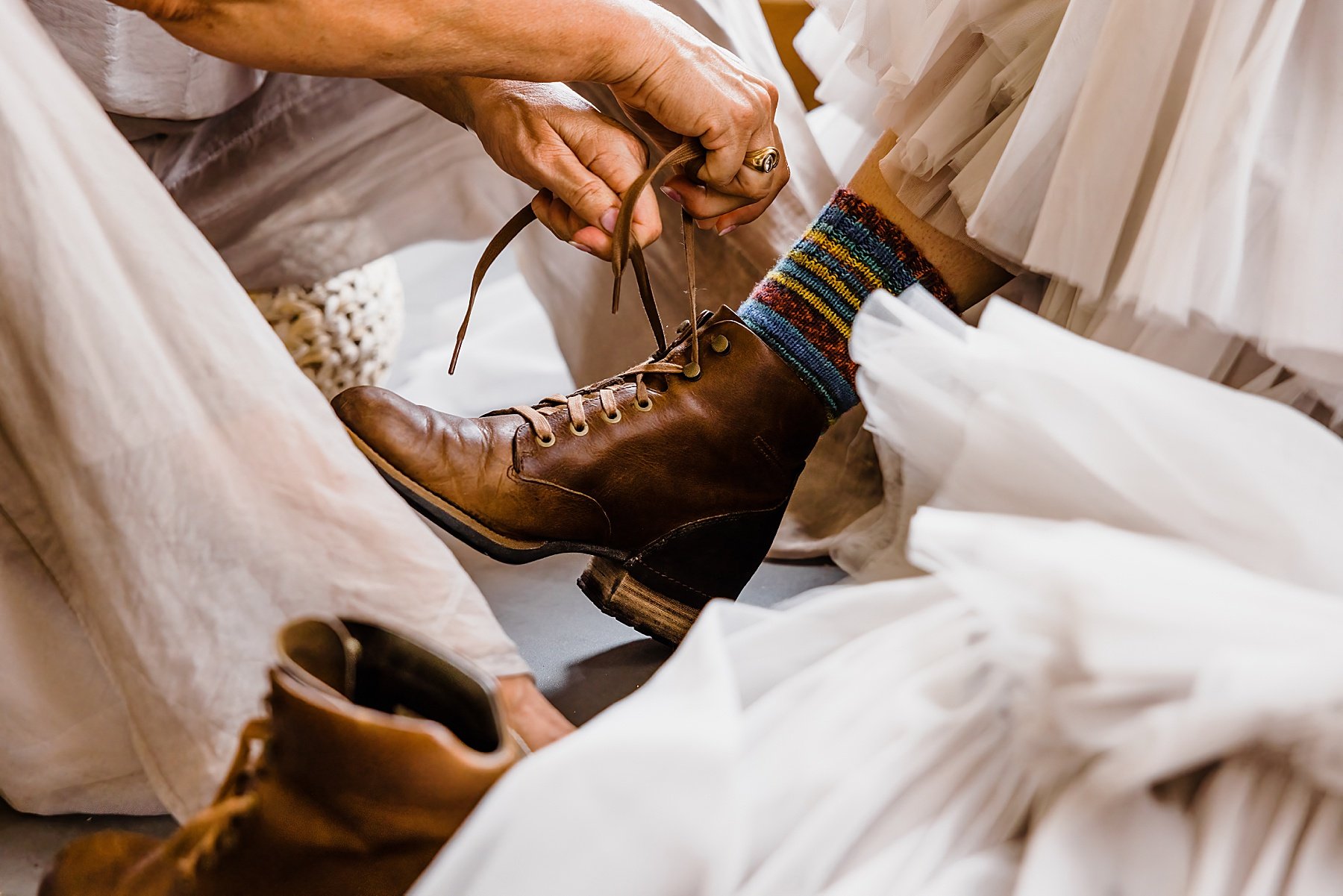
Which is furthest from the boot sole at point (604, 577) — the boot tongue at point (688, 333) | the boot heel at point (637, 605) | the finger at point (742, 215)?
the finger at point (742, 215)

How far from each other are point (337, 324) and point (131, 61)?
28 cm

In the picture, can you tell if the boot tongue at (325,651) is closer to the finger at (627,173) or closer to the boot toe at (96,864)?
the boot toe at (96,864)

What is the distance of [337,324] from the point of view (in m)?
0.96

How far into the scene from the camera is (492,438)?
0.69m

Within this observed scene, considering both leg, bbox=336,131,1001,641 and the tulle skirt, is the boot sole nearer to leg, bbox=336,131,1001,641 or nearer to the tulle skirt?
leg, bbox=336,131,1001,641

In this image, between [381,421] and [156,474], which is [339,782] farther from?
[381,421]

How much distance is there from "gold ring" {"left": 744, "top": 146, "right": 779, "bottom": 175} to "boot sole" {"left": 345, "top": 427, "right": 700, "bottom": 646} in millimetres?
279

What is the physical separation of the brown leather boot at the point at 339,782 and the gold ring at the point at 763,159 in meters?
0.41

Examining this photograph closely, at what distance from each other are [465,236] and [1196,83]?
74 centimetres

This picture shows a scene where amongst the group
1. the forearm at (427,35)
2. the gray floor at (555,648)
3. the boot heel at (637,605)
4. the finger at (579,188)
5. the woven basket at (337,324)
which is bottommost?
the gray floor at (555,648)

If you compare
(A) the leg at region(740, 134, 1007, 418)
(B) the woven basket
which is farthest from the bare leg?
(B) the woven basket

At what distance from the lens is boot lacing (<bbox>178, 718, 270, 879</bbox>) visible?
0.39m

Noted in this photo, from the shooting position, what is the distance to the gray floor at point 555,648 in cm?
52

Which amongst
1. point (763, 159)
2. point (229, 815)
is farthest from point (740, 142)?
point (229, 815)
